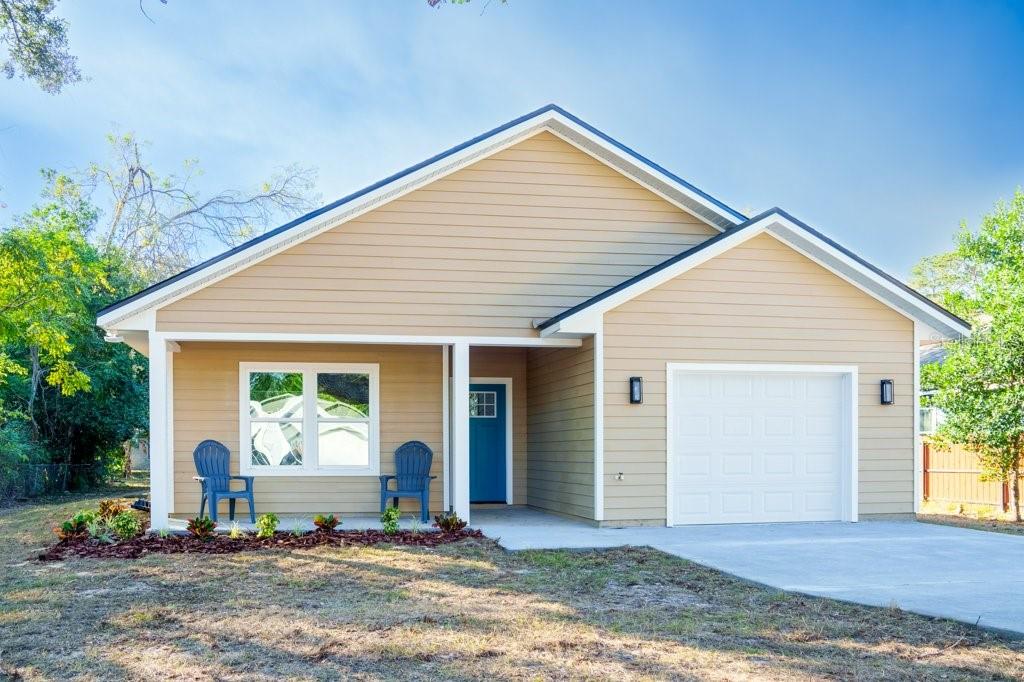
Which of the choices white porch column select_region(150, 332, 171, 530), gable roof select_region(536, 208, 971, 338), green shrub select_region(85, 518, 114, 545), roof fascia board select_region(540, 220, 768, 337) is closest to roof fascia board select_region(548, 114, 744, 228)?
gable roof select_region(536, 208, 971, 338)

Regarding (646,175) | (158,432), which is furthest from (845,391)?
(158,432)

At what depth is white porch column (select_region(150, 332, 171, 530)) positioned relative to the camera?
10.6m

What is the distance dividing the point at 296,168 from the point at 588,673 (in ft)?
91.0

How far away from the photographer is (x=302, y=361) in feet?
40.7

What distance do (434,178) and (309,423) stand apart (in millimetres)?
3661

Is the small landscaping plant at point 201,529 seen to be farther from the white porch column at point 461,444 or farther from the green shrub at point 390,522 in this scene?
the white porch column at point 461,444

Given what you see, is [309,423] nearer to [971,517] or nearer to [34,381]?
[34,381]

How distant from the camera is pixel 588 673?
486 cm

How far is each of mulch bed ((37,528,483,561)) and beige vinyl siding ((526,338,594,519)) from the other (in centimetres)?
187

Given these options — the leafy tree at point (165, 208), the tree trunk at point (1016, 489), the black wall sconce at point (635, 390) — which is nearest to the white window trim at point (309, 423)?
the black wall sconce at point (635, 390)

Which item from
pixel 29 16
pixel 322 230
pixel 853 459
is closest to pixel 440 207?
pixel 322 230

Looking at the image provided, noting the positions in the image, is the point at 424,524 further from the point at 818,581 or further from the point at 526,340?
the point at 818,581

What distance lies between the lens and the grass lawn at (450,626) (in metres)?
4.97

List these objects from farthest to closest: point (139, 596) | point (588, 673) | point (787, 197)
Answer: point (787, 197)
point (139, 596)
point (588, 673)
